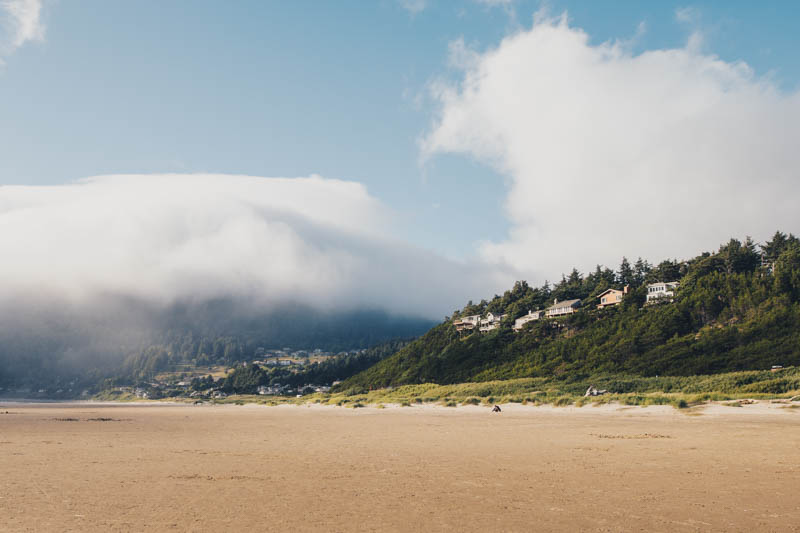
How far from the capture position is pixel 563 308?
134250 millimetres

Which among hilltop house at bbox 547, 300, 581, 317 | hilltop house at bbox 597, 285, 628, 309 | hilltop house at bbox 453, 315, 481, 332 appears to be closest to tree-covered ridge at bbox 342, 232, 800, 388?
hilltop house at bbox 597, 285, 628, 309

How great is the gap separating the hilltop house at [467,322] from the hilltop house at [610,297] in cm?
3535

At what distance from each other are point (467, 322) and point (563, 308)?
102 feet

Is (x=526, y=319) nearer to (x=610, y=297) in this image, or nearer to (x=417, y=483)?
(x=610, y=297)

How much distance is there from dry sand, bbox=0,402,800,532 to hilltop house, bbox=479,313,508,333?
379 feet

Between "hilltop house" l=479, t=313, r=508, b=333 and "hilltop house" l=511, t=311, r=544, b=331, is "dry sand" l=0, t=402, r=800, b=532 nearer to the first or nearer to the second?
"hilltop house" l=511, t=311, r=544, b=331

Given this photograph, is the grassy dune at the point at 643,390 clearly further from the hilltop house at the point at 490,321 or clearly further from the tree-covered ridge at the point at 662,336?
the hilltop house at the point at 490,321

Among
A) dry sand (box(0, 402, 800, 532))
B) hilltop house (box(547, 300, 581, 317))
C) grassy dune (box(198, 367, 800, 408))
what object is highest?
hilltop house (box(547, 300, 581, 317))

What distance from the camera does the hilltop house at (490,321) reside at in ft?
468

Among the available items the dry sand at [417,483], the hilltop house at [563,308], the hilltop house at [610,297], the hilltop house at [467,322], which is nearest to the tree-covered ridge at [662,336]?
the hilltop house at [610,297]

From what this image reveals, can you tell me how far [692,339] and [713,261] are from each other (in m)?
40.0

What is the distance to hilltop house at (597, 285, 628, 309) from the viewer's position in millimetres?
124269

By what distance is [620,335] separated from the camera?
9362 cm

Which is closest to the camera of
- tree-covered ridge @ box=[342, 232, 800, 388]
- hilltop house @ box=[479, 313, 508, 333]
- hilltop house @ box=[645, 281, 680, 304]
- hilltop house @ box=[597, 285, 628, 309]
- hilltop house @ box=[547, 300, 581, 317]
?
tree-covered ridge @ box=[342, 232, 800, 388]
